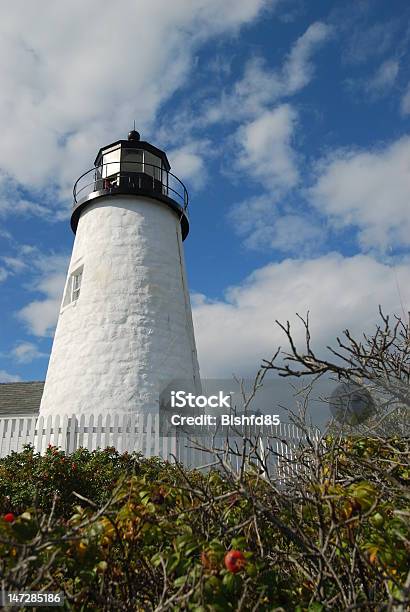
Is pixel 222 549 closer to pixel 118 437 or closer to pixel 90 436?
pixel 118 437

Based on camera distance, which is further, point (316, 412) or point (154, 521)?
point (316, 412)

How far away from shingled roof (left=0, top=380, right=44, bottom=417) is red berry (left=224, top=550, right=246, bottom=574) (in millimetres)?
14964

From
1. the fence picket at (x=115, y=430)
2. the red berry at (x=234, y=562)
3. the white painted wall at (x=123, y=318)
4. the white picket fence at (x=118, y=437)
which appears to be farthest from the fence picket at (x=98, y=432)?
the red berry at (x=234, y=562)

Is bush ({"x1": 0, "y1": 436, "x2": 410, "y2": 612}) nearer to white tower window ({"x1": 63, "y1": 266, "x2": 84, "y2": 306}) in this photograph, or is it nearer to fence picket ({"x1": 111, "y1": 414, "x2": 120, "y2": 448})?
fence picket ({"x1": 111, "y1": 414, "x2": 120, "y2": 448})

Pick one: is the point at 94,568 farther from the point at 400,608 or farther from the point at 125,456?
the point at 125,456

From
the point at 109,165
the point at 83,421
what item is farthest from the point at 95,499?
the point at 109,165

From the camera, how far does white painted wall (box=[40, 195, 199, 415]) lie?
1036 centimetres

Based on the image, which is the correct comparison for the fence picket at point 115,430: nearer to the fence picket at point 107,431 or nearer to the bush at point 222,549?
the fence picket at point 107,431

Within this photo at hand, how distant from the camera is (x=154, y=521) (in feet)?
6.89

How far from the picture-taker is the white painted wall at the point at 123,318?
10.4m

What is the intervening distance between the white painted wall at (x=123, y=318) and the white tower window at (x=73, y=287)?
188mm

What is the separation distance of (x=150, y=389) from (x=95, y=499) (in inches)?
160

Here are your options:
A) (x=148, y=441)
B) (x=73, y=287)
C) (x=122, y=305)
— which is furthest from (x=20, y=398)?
(x=148, y=441)

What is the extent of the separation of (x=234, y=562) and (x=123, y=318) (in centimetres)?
957
